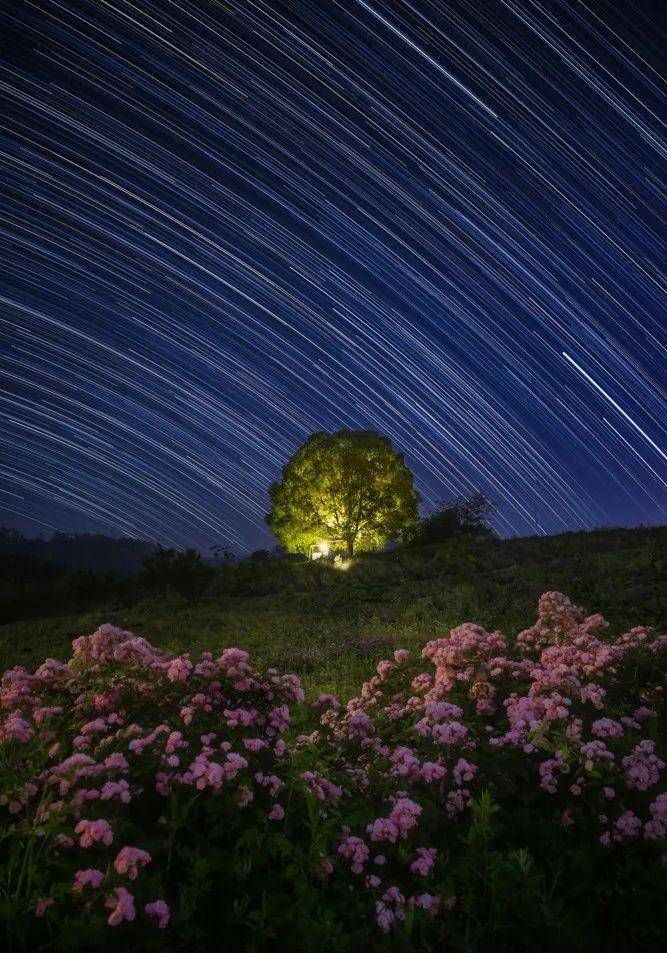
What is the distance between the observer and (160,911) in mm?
2383

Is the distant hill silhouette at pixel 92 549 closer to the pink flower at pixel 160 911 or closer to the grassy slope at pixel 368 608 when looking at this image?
the grassy slope at pixel 368 608

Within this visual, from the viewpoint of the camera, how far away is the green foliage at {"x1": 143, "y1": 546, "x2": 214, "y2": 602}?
82.7ft

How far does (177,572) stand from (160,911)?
24.7m

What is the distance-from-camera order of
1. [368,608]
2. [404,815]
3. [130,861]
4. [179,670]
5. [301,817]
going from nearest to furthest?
[130,861], [404,815], [301,817], [179,670], [368,608]

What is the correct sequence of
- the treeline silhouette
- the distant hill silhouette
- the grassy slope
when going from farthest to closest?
the distant hill silhouette
the treeline silhouette
the grassy slope

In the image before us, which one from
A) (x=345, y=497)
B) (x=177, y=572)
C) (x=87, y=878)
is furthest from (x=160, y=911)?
(x=345, y=497)

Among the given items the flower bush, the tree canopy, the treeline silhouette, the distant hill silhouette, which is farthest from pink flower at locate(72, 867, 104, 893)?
the distant hill silhouette

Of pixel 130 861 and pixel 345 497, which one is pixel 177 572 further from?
pixel 130 861

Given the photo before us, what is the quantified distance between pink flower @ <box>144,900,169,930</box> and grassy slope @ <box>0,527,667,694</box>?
19.5ft

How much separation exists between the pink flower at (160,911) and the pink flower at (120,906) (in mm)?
89

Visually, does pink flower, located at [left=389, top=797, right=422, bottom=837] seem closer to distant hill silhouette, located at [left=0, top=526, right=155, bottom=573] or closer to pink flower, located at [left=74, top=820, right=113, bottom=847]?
pink flower, located at [left=74, top=820, right=113, bottom=847]

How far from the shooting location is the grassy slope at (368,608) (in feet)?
36.9

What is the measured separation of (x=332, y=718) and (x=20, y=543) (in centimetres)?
9205

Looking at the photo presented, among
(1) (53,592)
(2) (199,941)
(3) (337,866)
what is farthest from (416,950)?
(1) (53,592)
